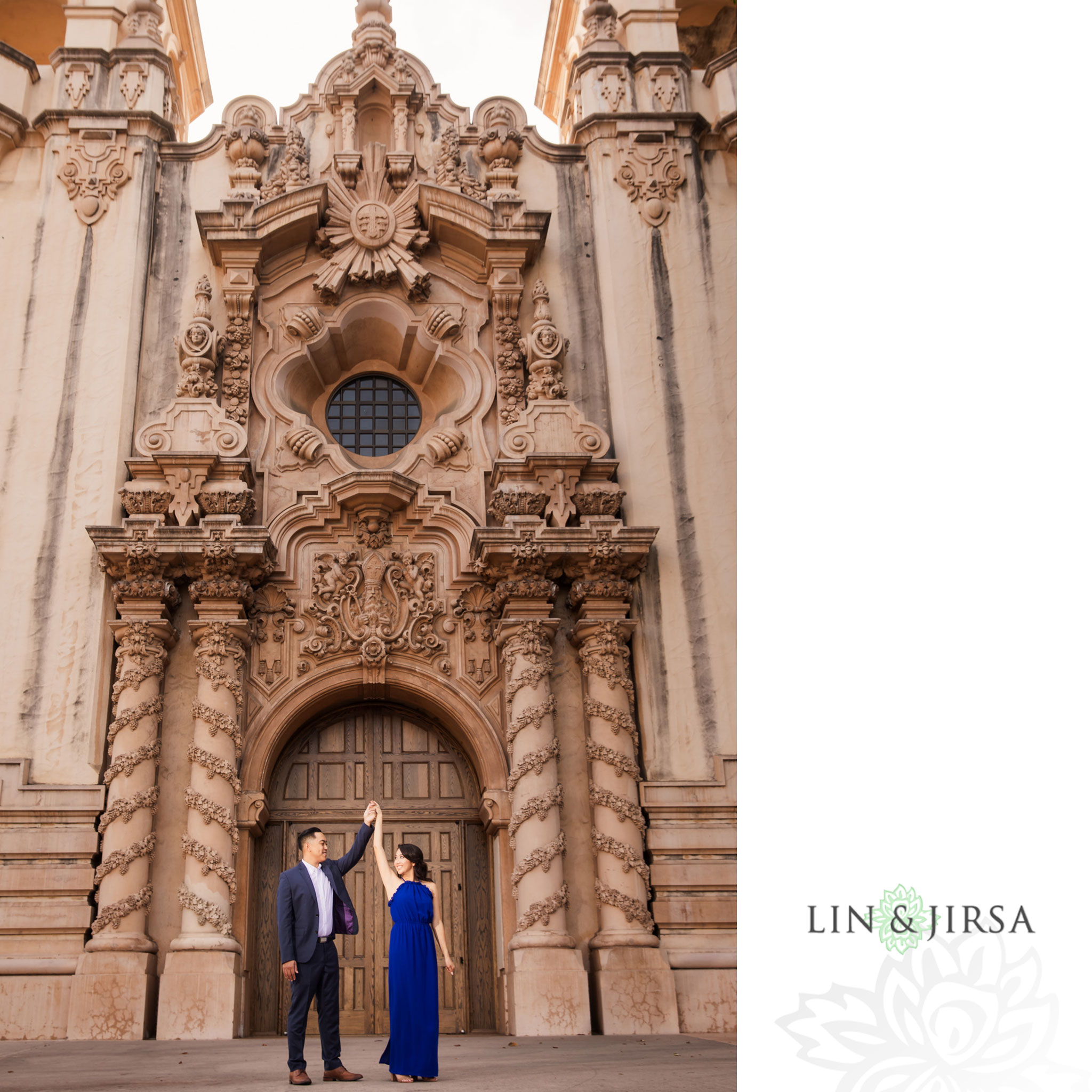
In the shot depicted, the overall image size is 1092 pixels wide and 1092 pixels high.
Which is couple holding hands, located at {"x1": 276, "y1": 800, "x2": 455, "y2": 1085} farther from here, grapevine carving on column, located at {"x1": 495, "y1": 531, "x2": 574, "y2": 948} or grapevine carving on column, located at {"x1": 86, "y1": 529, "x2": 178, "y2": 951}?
grapevine carving on column, located at {"x1": 86, "y1": 529, "x2": 178, "y2": 951}

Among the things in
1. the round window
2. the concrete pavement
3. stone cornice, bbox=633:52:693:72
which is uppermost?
stone cornice, bbox=633:52:693:72

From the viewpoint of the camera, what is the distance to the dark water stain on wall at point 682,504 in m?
12.4

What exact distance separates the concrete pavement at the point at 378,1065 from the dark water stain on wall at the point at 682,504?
3.52 m

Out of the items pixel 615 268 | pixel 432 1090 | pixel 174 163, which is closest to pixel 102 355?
pixel 174 163

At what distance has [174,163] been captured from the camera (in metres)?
14.8

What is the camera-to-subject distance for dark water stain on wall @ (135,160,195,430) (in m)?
13.5

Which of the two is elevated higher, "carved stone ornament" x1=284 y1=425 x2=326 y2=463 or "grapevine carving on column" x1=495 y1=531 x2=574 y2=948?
"carved stone ornament" x1=284 y1=425 x2=326 y2=463

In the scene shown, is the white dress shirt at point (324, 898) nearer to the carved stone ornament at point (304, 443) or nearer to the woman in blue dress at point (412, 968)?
the woman in blue dress at point (412, 968)

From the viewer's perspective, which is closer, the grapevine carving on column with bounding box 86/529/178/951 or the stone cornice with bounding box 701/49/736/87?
the grapevine carving on column with bounding box 86/529/178/951

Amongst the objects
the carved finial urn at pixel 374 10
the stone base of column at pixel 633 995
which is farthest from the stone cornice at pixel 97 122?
the stone base of column at pixel 633 995

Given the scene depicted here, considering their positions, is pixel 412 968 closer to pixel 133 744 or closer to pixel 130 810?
pixel 130 810
